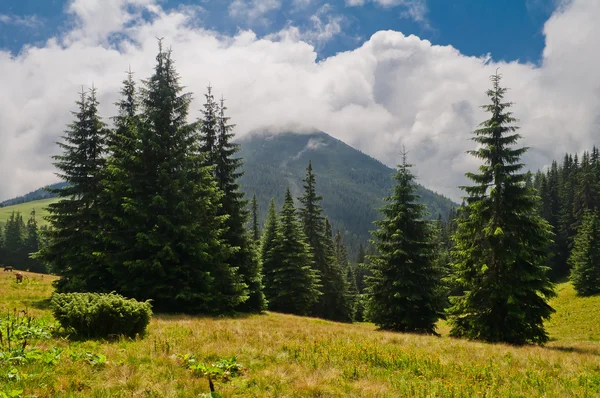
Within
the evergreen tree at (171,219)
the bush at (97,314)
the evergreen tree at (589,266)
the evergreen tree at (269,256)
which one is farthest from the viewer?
the evergreen tree at (589,266)

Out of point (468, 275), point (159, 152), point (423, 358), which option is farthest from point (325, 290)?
point (423, 358)

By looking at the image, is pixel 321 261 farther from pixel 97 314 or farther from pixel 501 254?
pixel 97 314

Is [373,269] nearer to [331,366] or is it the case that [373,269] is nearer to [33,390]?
[331,366]

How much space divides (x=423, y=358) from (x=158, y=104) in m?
18.8

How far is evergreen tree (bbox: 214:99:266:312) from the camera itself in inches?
949

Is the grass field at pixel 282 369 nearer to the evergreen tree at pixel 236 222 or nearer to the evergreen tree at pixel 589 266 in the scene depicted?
the evergreen tree at pixel 236 222

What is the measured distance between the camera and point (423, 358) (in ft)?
30.3

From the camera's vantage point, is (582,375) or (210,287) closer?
(582,375)

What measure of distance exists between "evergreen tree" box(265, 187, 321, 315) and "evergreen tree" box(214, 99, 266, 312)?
11.0 meters

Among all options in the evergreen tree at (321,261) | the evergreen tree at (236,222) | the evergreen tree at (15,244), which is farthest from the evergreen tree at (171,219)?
the evergreen tree at (15,244)

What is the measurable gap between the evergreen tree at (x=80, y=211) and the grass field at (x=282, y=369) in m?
11.1

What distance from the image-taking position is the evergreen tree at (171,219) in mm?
18359

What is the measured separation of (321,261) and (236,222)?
22468 millimetres

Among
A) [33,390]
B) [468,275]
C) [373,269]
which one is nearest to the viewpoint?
[33,390]
